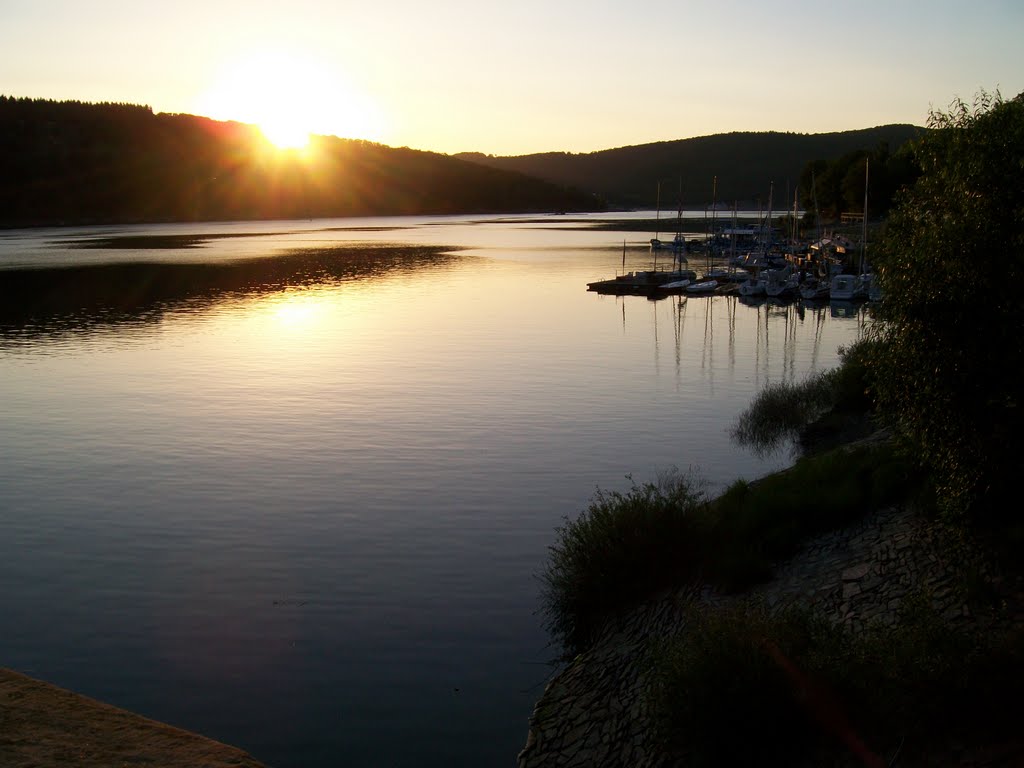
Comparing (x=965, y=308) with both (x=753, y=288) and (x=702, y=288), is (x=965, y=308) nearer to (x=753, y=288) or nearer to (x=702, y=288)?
(x=753, y=288)

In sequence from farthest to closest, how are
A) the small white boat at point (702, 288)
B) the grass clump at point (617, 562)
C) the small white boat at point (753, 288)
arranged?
1. the small white boat at point (702, 288)
2. the small white boat at point (753, 288)
3. the grass clump at point (617, 562)

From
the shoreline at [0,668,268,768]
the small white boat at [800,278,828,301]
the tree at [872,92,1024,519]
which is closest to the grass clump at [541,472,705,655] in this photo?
the tree at [872,92,1024,519]

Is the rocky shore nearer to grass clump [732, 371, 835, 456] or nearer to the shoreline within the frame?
the shoreline

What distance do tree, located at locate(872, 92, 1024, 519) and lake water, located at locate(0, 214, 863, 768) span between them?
Answer: 5571mm

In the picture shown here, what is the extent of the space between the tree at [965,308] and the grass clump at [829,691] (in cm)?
215

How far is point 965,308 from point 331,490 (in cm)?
1343

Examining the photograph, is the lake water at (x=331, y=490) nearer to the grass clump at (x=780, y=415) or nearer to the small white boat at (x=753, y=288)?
the grass clump at (x=780, y=415)

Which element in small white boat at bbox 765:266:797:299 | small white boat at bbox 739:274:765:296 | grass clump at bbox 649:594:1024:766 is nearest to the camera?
grass clump at bbox 649:594:1024:766

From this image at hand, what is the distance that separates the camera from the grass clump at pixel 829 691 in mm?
7941

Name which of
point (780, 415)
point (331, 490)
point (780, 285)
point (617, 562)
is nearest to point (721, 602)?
point (617, 562)

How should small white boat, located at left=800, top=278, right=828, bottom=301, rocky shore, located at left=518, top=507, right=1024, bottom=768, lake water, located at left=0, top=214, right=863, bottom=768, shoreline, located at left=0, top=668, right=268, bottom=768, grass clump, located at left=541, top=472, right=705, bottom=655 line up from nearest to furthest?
1. shoreline, located at left=0, top=668, right=268, bottom=768
2. rocky shore, located at left=518, top=507, right=1024, bottom=768
3. lake water, located at left=0, top=214, right=863, bottom=768
4. grass clump, located at left=541, top=472, right=705, bottom=655
5. small white boat, located at left=800, top=278, right=828, bottom=301

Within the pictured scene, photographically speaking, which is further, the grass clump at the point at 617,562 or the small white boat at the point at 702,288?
the small white boat at the point at 702,288

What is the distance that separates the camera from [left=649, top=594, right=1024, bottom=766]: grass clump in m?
7.94

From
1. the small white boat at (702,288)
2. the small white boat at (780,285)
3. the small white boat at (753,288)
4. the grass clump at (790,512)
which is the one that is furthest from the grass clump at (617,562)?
the small white boat at (702,288)
